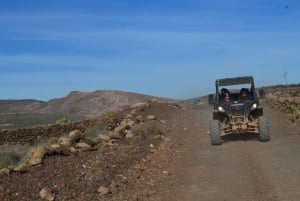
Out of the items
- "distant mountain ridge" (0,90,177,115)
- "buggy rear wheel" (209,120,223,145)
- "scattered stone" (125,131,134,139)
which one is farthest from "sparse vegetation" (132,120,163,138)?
"distant mountain ridge" (0,90,177,115)

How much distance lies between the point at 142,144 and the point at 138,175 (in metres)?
4.81

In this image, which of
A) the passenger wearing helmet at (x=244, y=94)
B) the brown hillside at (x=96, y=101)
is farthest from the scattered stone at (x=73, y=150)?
the brown hillside at (x=96, y=101)

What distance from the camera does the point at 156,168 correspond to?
47.3 feet

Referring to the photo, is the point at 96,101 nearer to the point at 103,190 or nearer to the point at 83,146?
the point at 83,146

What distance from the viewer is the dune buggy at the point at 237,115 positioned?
17.9 metres

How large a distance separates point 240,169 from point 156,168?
2408 mm

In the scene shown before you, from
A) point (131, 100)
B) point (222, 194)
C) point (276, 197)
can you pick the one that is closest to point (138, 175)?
point (222, 194)

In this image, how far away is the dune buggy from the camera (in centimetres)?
1792

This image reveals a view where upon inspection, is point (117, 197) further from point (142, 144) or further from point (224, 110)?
point (224, 110)

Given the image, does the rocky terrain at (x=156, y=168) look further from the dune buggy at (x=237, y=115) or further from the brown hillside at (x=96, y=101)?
the brown hillside at (x=96, y=101)

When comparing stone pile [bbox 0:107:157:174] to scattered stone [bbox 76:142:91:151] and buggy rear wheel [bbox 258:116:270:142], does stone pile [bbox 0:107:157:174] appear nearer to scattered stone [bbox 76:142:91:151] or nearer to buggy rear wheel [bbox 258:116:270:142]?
scattered stone [bbox 76:142:91:151]

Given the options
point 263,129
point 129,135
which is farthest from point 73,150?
point 263,129

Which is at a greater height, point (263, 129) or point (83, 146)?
point (263, 129)

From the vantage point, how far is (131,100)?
8312cm
